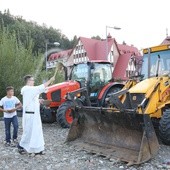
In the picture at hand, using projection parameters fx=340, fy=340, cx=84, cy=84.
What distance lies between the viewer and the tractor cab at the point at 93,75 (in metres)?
12.1

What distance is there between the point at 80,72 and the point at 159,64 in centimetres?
407

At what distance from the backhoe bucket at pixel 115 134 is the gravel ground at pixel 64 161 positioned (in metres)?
0.19

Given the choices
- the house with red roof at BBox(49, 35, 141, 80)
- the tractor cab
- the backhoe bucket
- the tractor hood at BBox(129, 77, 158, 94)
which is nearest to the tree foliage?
the house with red roof at BBox(49, 35, 141, 80)

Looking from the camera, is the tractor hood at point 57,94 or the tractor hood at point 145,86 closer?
the tractor hood at point 145,86

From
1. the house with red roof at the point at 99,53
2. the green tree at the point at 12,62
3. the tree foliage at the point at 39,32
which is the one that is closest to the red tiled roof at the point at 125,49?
the house with red roof at the point at 99,53

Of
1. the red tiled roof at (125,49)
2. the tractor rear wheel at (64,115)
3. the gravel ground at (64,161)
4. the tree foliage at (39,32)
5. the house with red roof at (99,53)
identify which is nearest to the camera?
the gravel ground at (64,161)

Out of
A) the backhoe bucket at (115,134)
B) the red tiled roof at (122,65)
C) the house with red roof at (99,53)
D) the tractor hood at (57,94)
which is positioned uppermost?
the house with red roof at (99,53)

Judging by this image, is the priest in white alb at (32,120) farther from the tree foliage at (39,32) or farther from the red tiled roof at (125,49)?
the red tiled roof at (125,49)

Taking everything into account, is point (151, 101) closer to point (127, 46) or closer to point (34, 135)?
point (34, 135)

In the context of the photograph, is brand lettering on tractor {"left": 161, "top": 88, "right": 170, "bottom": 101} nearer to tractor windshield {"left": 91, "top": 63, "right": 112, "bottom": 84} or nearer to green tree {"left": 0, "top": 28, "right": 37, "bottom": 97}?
tractor windshield {"left": 91, "top": 63, "right": 112, "bottom": 84}

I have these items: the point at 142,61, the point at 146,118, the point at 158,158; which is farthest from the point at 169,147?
the point at 142,61

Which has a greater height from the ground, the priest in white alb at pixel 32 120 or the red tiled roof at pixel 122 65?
the red tiled roof at pixel 122 65

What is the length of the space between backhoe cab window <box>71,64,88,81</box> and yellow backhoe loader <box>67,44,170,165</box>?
3141 mm

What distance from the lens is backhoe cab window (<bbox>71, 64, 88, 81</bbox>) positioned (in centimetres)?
1229
